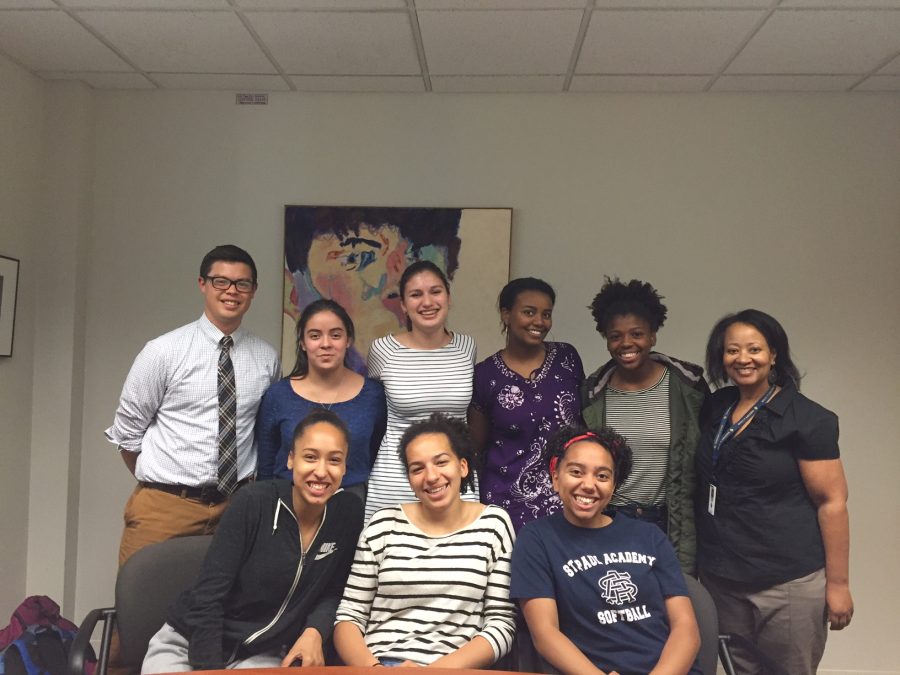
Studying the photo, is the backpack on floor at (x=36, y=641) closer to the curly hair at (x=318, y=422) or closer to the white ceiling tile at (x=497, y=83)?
the curly hair at (x=318, y=422)

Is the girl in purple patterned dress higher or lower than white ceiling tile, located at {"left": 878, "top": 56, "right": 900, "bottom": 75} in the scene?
lower

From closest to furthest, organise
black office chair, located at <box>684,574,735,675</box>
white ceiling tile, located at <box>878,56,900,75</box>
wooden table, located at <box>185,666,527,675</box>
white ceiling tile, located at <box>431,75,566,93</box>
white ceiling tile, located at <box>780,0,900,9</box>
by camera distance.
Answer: wooden table, located at <box>185,666,527,675</box> < black office chair, located at <box>684,574,735,675</box> < white ceiling tile, located at <box>780,0,900,9</box> < white ceiling tile, located at <box>878,56,900,75</box> < white ceiling tile, located at <box>431,75,566,93</box>

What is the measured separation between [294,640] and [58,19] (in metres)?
2.60

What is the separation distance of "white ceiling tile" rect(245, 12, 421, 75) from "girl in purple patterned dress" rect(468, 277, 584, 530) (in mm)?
1238

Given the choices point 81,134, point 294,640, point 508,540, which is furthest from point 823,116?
point 81,134

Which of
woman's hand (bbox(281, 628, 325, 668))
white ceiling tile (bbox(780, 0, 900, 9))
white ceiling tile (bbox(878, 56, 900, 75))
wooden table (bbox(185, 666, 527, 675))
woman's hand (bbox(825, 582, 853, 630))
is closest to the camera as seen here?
wooden table (bbox(185, 666, 527, 675))

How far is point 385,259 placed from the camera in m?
3.62

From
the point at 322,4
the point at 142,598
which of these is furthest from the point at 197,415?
the point at 322,4

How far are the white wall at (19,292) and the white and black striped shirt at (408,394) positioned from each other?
204 cm

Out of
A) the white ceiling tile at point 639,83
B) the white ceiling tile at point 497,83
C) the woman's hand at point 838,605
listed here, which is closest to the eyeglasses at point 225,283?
the white ceiling tile at point 497,83

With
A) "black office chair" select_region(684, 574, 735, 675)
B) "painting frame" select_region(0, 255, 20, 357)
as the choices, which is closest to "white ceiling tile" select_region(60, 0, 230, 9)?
"painting frame" select_region(0, 255, 20, 357)

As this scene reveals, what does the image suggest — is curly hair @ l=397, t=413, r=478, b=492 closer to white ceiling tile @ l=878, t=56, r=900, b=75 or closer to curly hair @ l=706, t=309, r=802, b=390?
curly hair @ l=706, t=309, r=802, b=390

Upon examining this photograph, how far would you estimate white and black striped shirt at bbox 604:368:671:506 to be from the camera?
90.7 inches

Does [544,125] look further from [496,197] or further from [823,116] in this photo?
[823,116]
